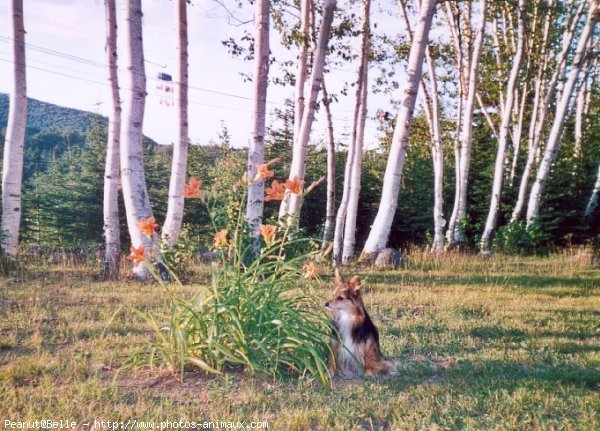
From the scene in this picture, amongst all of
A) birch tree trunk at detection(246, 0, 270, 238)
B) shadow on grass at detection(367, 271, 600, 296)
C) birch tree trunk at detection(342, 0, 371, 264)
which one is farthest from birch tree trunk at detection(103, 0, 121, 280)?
birch tree trunk at detection(342, 0, 371, 264)

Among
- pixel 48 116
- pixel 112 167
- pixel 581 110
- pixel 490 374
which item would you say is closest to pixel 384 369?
pixel 490 374

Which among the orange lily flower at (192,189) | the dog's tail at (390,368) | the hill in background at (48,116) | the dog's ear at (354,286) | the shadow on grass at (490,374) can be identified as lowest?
the shadow on grass at (490,374)

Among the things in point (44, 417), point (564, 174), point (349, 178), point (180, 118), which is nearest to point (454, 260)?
point (349, 178)

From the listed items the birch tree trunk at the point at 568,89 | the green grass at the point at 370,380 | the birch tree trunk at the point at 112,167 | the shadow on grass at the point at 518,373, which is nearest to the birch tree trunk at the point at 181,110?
the birch tree trunk at the point at 112,167

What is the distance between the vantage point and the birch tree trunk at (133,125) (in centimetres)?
830

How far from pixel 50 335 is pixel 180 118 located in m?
5.88

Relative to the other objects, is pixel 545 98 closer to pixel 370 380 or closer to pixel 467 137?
pixel 467 137

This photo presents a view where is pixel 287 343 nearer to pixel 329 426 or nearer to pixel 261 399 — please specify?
pixel 261 399

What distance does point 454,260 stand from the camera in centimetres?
1170

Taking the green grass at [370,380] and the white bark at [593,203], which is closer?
the green grass at [370,380]

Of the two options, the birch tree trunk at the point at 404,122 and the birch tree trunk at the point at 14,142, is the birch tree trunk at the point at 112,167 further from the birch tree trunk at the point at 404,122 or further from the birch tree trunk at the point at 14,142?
the birch tree trunk at the point at 404,122

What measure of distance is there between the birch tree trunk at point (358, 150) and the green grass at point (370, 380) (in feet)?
12.6

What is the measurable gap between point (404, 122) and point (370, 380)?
7117 millimetres

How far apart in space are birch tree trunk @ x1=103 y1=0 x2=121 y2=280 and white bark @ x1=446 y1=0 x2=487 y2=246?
29.5 ft
